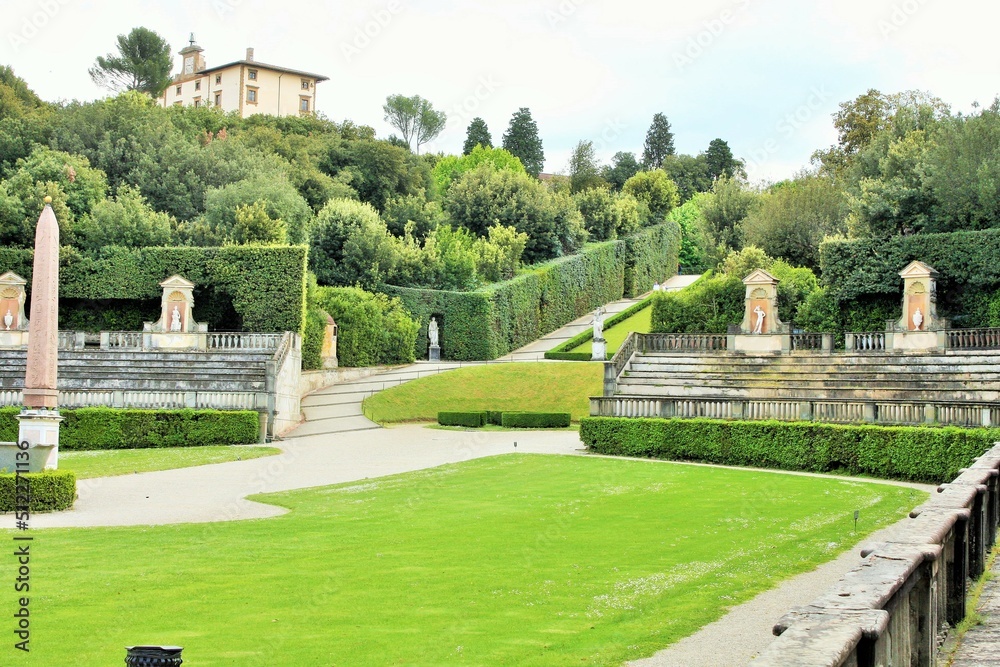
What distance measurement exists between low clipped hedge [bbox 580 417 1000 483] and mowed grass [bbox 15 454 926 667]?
2.99m

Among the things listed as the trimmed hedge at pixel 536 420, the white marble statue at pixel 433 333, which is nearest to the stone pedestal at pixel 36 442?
the trimmed hedge at pixel 536 420

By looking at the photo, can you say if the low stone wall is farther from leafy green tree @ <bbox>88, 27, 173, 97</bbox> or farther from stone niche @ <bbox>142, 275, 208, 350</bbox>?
leafy green tree @ <bbox>88, 27, 173, 97</bbox>

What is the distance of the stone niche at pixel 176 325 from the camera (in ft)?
134

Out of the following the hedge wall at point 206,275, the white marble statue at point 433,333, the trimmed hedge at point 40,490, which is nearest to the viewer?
the trimmed hedge at point 40,490

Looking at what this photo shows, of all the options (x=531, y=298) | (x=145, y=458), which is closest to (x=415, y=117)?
(x=531, y=298)

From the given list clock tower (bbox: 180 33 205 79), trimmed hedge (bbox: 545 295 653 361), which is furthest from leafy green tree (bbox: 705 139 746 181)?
clock tower (bbox: 180 33 205 79)

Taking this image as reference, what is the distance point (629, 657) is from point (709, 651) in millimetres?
725

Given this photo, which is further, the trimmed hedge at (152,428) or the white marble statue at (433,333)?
the white marble statue at (433,333)

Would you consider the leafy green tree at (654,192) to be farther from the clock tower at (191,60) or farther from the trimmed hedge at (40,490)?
the trimmed hedge at (40,490)

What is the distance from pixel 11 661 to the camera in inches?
320

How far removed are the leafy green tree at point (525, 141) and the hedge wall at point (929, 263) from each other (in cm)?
5782

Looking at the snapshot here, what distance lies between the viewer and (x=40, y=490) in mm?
18219

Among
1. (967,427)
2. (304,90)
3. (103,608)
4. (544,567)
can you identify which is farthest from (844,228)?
(304,90)

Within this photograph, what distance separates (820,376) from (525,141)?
224ft
